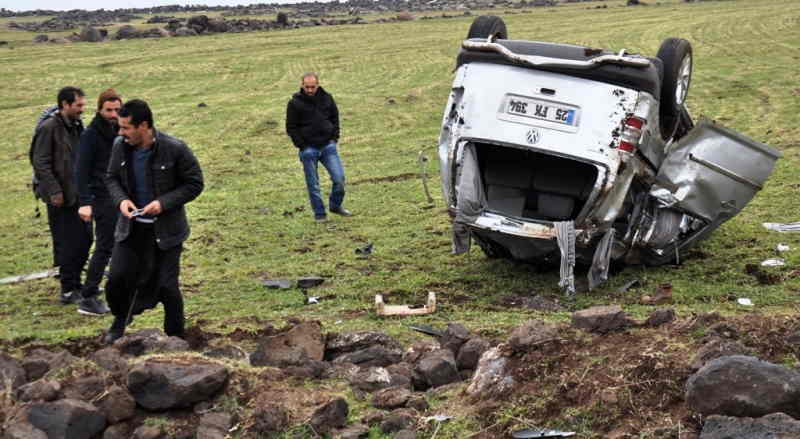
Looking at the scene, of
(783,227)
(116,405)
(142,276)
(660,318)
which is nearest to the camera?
(116,405)

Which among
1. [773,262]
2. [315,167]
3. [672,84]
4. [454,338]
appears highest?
[672,84]

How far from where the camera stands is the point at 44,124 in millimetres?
8875

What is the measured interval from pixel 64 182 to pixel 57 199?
0.17m

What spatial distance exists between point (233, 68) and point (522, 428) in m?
30.0

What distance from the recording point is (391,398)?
18.4ft

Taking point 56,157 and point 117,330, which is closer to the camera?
point 117,330

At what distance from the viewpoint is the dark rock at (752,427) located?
425cm

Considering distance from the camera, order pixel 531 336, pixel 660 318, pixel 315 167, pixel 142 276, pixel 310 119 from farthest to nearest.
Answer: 1. pixel 315 167
2. pixel 310 119
3. pixel 142 276
4. pixel 660 318
5. pixel 531 336

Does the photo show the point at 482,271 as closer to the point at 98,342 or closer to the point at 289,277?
the point at 289,277

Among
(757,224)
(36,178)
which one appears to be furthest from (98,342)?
(757,224)

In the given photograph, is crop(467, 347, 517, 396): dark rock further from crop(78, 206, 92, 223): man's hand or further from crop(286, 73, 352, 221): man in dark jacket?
crop(286, 73, 352, 221): man in dark jacket

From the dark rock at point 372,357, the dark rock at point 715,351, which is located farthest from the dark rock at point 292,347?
the dark rock at point 715,351

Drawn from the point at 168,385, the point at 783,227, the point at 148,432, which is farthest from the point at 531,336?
the point at 783,227

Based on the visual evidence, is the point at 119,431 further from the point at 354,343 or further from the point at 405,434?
the point at 354,343
